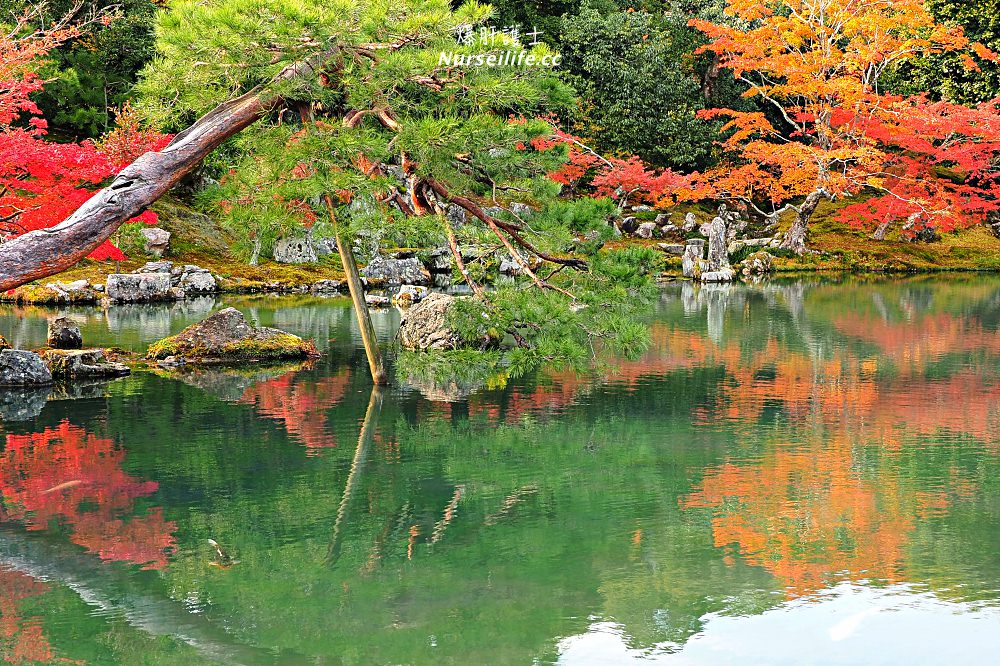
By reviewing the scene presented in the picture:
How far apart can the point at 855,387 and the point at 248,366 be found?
677 cm

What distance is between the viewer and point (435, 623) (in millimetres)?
4426

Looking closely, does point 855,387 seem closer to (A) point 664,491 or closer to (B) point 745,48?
(A) point 664,491

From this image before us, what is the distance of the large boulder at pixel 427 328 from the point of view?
12.1 m

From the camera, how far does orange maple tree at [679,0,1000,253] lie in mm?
24781

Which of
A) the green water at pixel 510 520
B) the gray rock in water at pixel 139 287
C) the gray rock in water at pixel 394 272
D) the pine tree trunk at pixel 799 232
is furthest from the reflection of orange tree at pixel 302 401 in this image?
the pine tree trunk at pixel 799 232

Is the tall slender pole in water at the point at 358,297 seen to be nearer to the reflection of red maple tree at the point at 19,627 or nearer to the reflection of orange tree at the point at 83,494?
the reflection of orange tree at the point at 83,494

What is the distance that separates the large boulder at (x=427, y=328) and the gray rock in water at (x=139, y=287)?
31.4 ft

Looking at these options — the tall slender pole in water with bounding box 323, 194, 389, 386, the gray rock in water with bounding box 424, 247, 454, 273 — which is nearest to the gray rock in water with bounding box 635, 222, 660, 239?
the gray rock in water with bounding box 424, 247, 454, 273

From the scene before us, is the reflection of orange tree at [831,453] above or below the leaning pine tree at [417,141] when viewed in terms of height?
below

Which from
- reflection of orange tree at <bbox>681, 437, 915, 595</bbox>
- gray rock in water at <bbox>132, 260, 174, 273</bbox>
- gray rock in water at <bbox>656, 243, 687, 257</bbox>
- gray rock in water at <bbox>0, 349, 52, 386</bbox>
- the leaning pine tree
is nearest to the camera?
reflection of orange tree at <bbox>681, 437, 915, 595</bbox>

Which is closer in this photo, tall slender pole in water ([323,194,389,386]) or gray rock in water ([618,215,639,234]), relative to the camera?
tall slender pole in water ([323,194,389,386])

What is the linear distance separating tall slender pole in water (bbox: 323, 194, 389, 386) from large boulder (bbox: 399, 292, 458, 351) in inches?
57.7

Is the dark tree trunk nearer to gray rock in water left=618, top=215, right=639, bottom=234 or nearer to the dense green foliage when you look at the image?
the dense green foliage

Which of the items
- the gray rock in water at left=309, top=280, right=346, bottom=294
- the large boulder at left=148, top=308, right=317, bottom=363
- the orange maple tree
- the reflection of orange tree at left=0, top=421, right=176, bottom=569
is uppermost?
the orange maple tree
